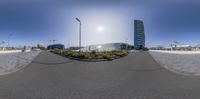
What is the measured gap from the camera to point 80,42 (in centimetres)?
1878

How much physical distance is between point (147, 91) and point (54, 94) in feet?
8.32

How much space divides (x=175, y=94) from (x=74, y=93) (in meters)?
2.66

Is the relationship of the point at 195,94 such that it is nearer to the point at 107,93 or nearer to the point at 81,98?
the point at 107,93

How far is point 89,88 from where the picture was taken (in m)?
6.31

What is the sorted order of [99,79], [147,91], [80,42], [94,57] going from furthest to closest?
[80,42] → [94,57] → [99,79] → [147,91]

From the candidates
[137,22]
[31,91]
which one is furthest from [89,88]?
[137,22]

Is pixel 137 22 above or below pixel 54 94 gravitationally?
above

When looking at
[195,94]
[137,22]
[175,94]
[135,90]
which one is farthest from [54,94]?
[137,22]

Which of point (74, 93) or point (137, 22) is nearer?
point (74, 93)

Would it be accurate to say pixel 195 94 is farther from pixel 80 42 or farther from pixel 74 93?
pixel 80 42

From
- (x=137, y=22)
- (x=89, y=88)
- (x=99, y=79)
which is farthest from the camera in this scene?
(x=137, y=22)

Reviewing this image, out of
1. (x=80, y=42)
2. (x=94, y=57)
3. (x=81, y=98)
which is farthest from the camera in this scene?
(x=80, y=42)

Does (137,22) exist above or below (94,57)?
above

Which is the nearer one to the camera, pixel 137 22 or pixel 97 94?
pixel 97 94
